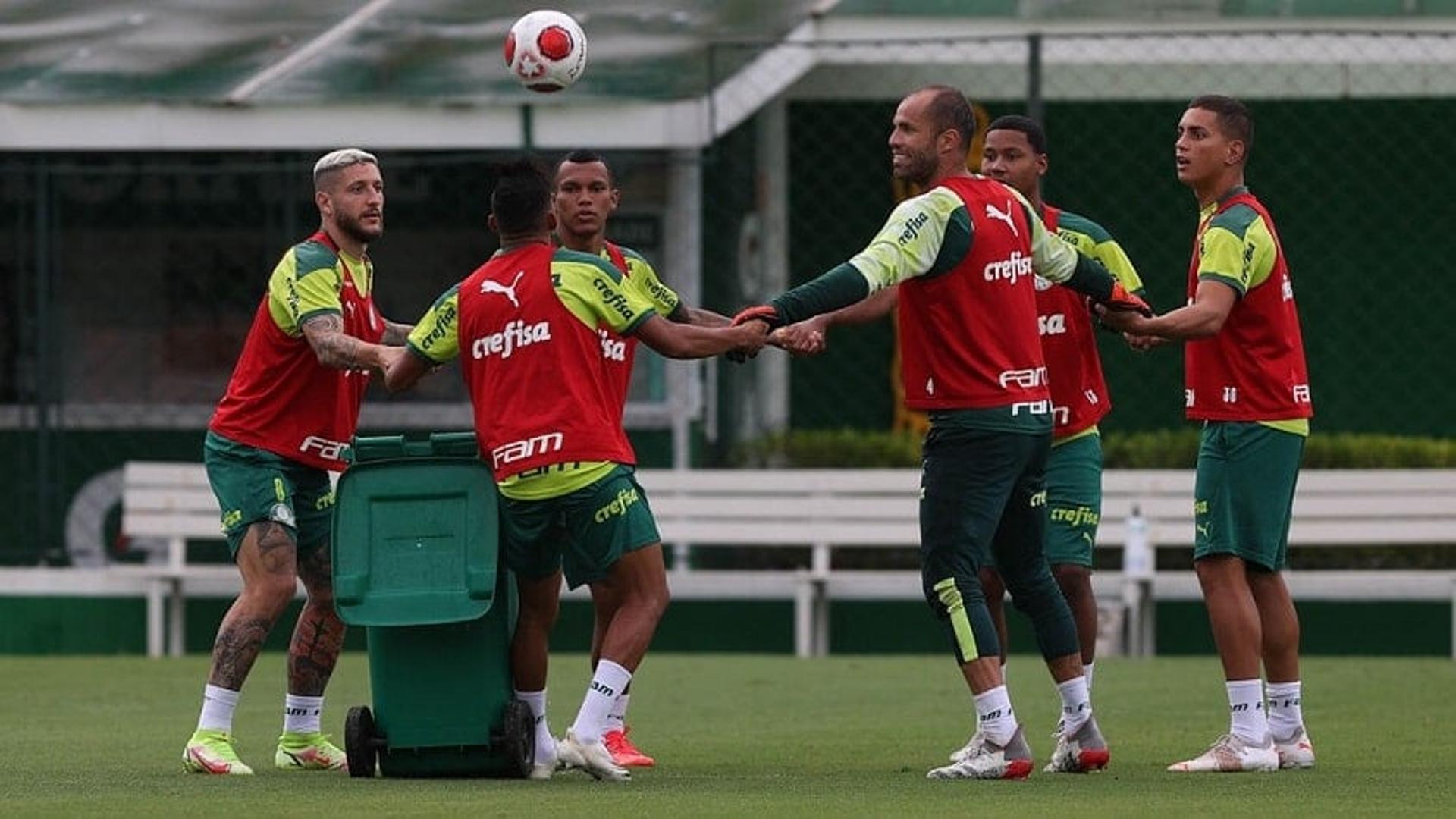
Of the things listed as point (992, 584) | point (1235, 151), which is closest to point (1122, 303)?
point (1235, 151)

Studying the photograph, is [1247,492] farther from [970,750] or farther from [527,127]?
[527,127]

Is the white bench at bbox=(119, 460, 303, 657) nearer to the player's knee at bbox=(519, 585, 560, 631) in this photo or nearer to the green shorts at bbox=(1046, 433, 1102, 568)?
the green shorts at bbox=(1046, 433, 1102, 568)

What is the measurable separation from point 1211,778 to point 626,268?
285cm

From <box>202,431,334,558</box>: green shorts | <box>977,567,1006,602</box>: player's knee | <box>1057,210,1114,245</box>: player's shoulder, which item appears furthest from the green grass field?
<box>1057,210,1114,245</box>: player's shoulder

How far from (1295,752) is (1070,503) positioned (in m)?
1.36

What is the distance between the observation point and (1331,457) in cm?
1741

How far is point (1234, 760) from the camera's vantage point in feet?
31.2

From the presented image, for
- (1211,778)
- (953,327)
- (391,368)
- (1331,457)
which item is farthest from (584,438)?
(1331,457)

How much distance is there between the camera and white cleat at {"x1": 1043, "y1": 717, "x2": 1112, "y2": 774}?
9.52 meters

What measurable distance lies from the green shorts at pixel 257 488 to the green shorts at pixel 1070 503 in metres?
2.66

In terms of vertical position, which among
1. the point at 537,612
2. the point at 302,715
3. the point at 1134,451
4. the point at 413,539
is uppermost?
the point at 1134,451

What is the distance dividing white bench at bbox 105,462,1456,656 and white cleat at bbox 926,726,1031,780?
7315mm

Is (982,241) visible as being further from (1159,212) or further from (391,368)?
(1159,212)

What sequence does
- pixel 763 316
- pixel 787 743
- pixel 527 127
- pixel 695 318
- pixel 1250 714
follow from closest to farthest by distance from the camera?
1. pixel 763 316
2. pixel 1250 714
3. pixel 695 318
4. pixel 787 743
5. pixel 527 127
